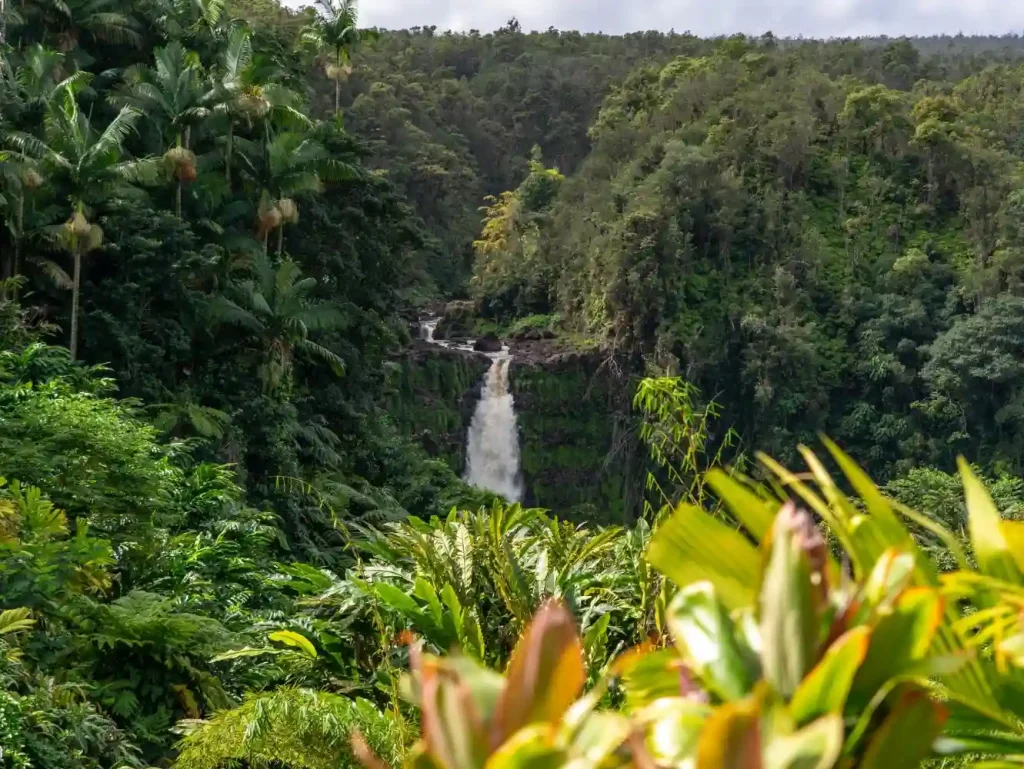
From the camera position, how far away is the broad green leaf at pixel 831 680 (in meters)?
0.56

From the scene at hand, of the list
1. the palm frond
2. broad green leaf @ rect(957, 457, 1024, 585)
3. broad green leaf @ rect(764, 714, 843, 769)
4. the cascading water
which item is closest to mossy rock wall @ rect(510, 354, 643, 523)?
the cascading water

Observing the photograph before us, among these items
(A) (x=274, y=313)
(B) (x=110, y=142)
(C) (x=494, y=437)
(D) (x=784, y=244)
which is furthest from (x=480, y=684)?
(D) (x=784, y=244)

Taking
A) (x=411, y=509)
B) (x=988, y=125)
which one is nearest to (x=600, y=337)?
(x=411, y=509)

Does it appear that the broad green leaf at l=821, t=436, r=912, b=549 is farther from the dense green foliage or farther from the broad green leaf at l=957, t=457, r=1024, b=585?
the dense green foliage

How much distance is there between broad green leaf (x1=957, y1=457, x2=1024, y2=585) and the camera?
733mm

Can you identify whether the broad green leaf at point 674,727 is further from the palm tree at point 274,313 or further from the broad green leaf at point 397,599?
the palm tree at point 274,313

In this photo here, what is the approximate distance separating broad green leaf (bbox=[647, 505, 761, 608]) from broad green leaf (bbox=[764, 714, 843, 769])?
7.1 inches

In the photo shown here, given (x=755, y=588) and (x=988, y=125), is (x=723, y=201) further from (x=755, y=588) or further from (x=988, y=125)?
(x=755, y=588)

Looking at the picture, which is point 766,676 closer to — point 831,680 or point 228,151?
point 831,680

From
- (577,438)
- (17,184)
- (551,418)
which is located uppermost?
(17,184)

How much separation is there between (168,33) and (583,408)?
569 inches

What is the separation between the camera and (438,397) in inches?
946

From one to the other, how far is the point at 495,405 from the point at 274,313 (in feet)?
40.7

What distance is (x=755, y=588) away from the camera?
0.70 m
